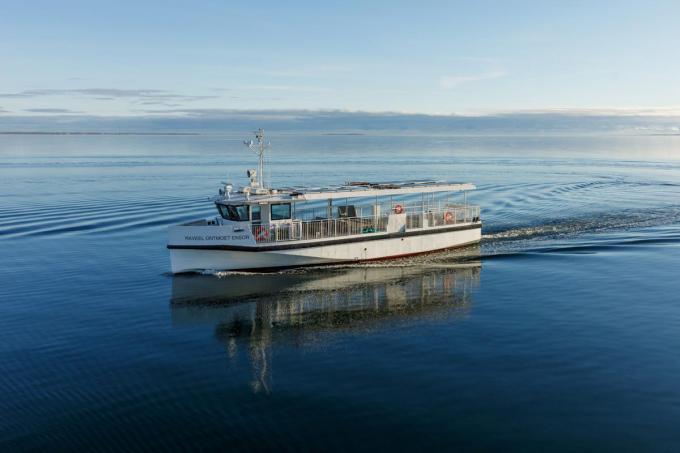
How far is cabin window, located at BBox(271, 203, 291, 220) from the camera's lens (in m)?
34.8

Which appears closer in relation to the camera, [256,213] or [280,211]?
[256,213]

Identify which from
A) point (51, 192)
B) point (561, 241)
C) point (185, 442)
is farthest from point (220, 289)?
point (51, 192)

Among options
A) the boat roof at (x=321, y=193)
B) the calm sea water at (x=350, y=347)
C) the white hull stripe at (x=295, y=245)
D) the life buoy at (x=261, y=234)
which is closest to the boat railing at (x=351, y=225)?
the life buoy at (x=261, y=234)

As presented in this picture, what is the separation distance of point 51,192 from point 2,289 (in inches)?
1610

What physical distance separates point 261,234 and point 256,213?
50.3 inches

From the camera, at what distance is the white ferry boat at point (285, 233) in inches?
1321

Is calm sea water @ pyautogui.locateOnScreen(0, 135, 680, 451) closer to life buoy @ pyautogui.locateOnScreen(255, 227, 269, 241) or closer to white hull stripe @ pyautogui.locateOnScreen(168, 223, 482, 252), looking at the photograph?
white hull stripe @ pyautogui.locateOnScreen(168, 223, 482, 252)

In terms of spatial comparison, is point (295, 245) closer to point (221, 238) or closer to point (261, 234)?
point (261, 234)

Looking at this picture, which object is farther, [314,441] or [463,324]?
[463,324]

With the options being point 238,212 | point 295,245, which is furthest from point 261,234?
point 295,245

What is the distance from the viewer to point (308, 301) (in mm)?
29891

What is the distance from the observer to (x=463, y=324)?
85.5 feet

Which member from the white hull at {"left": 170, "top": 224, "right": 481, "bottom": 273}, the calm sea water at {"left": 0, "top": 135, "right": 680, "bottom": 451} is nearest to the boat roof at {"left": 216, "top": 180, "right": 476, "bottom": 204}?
the white hull at {"left": 170, "top": 224, "right": 481, "bottom": 273}

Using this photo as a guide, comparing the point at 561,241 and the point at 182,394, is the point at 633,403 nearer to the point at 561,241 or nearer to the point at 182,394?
the point at 182,394
